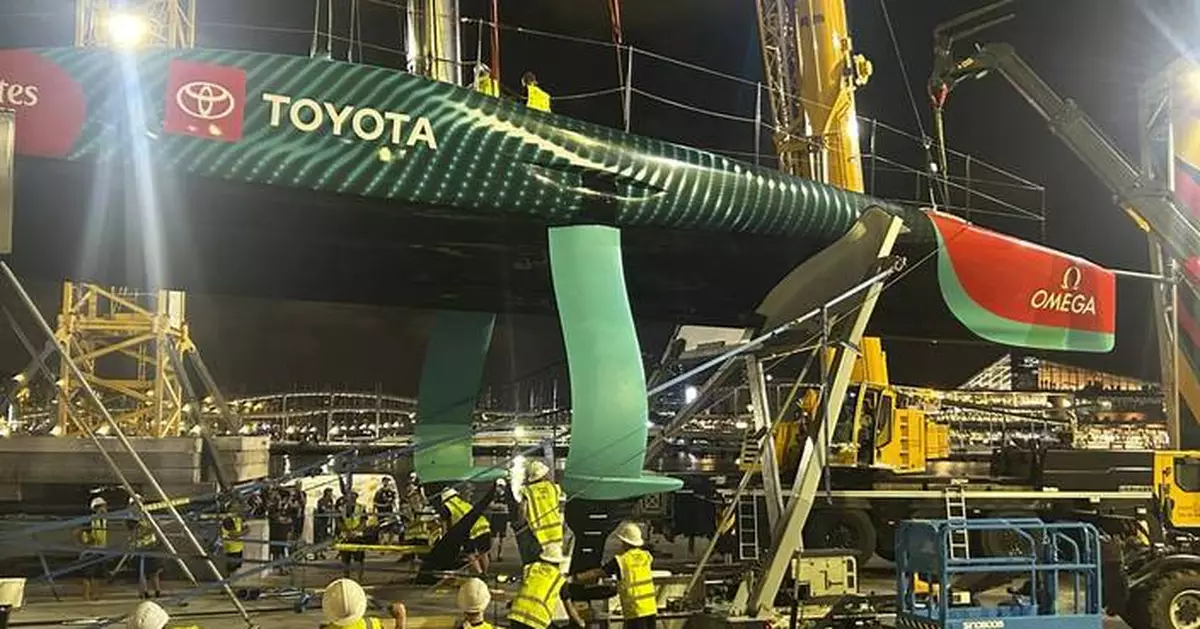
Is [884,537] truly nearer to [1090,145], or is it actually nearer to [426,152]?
[1090,145]

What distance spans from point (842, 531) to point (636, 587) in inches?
332

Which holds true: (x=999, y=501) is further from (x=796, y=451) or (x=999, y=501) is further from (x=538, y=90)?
(x=538, y=90)

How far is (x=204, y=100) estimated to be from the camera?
6.48m

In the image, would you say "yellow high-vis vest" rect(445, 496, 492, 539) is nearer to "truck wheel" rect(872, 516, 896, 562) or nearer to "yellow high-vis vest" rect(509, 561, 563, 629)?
"yellow high-vis vest" rect(509, 561, 563, 629)

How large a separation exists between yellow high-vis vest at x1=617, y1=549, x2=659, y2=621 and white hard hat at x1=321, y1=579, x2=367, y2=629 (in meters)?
3.42

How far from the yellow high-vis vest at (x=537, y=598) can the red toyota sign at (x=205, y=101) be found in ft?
12.5

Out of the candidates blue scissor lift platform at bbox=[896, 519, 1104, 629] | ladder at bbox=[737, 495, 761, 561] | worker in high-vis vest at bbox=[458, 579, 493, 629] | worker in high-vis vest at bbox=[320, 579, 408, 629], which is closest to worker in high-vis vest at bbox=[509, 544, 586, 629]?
worker in high-vis vest at bbox=[458, 579, 493, 629]

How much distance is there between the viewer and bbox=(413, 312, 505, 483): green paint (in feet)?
37.6

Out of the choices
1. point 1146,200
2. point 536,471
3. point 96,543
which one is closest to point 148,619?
point 536,471

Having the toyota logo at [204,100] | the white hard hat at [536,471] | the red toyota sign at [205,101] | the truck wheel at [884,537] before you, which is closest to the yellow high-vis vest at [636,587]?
the white hard hat at [536,471]

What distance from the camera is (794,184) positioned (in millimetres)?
8703

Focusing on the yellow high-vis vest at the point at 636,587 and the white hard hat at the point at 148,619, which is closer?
the white hard hat at the point at 148,619

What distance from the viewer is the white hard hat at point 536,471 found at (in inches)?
363

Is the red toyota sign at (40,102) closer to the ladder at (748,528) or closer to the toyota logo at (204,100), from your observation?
the toyota logo at (204,100)
